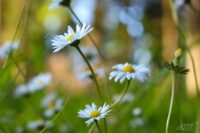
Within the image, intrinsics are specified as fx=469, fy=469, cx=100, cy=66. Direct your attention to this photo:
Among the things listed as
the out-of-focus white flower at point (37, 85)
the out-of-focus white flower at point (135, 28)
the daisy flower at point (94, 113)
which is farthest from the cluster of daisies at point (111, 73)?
the out-of-focus white flower at point (135, 28)

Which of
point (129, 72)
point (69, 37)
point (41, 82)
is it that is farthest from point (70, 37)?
point (41, 82)

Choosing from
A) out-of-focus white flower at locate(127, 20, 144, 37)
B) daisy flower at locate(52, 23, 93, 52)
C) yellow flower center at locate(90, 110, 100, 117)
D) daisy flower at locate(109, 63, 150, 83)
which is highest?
out-of-focus white flower at locate(127, 20, 144, 37)

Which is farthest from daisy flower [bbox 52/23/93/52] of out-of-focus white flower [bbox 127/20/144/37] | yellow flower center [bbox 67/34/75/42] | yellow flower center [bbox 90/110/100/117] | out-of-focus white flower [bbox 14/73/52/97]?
out-of-focus white flower [bbox 127/20/144/37]

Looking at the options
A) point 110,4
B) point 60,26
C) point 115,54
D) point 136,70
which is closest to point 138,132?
point 136,70

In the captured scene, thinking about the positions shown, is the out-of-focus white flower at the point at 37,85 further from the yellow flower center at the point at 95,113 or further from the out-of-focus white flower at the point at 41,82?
the yellow flower center at the point at 95,113

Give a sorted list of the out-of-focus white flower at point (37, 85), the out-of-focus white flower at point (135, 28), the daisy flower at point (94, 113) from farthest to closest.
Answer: the out-of-focus white flower at point (135, 28)
the out-of-focus white flower at point (37, 85)
the daisy flower at point (94, 113)

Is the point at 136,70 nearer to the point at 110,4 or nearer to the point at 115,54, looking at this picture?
the point at 115,54

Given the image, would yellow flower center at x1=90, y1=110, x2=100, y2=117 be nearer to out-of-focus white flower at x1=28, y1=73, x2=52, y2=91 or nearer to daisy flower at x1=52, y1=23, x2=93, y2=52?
daisy flower at x1=52, y1=23, x2=93, y2=52

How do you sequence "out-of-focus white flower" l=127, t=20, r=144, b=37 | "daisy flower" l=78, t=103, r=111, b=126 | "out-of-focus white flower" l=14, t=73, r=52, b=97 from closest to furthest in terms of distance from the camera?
"daisy flower" l=78, t=103, r=111, b=126
"out-of-focus white flower" l=14, t=73, r=52, b=97
"out-of-focus white flower" l=127, t=20, r=144, b=37
